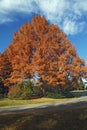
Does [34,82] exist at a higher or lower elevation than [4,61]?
lower

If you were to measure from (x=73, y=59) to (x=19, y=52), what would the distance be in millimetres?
8443

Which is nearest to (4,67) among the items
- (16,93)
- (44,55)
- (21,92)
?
(16,93)

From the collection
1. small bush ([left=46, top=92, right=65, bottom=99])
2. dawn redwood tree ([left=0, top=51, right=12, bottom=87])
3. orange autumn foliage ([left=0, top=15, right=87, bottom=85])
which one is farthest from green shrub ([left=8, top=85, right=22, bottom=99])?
dawn redwood tree ([left=0, top=51, right=12, bottom=87])

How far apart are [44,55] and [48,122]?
1166 inches

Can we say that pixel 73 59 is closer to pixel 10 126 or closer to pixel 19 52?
pixel 19 52

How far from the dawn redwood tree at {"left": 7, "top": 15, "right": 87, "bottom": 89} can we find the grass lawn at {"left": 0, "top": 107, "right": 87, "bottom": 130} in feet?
89.7

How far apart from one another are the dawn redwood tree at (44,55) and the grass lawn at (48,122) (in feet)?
89.7

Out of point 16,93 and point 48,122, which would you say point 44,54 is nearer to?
point 16,93

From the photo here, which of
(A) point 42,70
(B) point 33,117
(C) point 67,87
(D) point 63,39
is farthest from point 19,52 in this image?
(B) point 33,117

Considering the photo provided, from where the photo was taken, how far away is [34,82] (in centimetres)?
4319

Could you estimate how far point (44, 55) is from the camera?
39938 mm

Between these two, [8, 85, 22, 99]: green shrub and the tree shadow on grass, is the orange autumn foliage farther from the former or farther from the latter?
the tree shadow on grass

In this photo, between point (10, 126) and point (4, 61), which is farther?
point (4, 61)

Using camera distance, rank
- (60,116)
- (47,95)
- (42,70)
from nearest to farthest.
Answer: (60,116) < (42,70) < (47,95)
